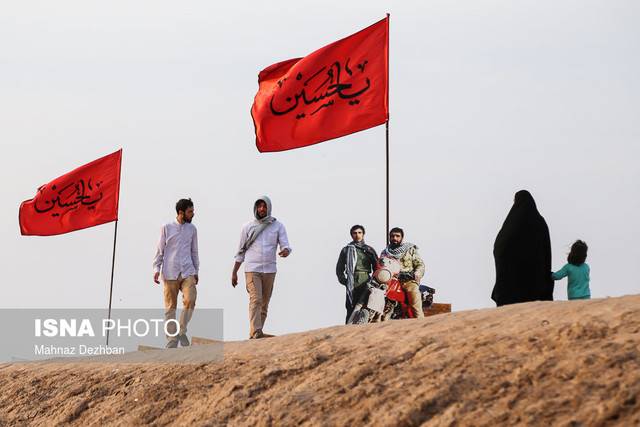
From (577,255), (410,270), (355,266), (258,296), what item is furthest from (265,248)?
(577,255)

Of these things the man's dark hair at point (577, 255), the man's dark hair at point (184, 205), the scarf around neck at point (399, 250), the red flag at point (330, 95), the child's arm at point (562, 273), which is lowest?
the child's arm at point (562, 273)

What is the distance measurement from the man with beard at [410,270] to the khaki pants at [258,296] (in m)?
1.25

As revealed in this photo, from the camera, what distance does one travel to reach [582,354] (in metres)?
6.55

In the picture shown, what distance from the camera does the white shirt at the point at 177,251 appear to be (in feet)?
40.0

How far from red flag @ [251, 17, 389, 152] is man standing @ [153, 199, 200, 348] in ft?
8.34

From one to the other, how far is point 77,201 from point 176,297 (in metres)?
5.97

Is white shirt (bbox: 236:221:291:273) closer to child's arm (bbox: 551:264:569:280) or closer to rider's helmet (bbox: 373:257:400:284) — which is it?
rider's helmet (bbox: 373:257:400:284)

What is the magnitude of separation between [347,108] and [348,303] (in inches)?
116

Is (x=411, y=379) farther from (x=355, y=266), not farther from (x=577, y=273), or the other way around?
(x=355, y=266)

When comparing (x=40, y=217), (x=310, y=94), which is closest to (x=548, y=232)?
(x=310, y=94)

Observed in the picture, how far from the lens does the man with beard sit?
11.9 m

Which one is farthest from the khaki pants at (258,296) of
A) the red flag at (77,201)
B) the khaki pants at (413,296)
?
the red flag at (77,201)

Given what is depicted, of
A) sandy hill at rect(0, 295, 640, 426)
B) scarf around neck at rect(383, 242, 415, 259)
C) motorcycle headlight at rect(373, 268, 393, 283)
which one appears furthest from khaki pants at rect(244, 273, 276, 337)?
sandy hill at rect(0, 295, 640, 426)

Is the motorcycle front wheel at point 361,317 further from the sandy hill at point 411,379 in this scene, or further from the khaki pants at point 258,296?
the sandy hill at point 411,379
